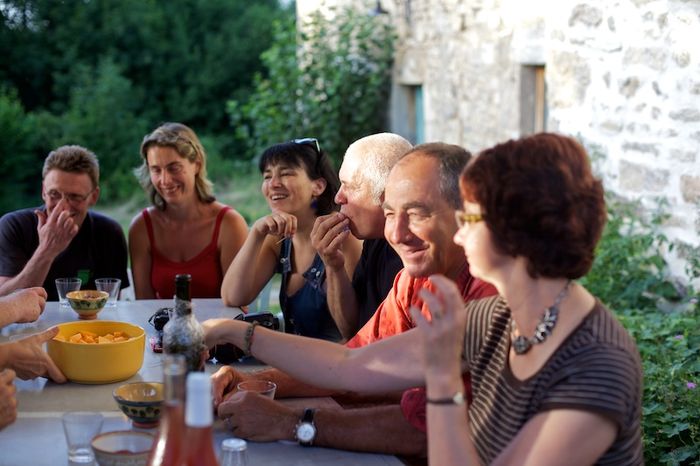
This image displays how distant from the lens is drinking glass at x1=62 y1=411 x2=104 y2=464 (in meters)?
1.88

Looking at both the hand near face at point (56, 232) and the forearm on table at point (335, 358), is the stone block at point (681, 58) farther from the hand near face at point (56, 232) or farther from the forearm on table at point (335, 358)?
the forearm on table at point (335, 358)

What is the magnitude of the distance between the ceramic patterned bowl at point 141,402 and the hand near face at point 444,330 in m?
0.67

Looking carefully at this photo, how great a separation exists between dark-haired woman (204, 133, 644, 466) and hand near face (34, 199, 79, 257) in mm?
2230

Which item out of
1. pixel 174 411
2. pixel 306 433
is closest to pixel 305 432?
pixel 306 433

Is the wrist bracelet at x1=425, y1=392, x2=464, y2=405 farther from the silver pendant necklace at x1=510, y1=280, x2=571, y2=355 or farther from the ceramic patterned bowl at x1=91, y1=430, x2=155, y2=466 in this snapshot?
the ceramic patterned bowl at x1=91, y1=430, x2=155, y2=466

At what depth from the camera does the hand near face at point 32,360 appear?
242cm

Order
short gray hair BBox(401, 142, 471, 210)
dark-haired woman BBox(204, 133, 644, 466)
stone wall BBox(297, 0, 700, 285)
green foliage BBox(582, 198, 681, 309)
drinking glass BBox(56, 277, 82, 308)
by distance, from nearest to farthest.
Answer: dark-haired woman BBox(204, 133, 644, 466) < short gray hair BBox(401, 142, 471, 210) < drinking glass BBox(56, 277, 82, 308) < stone wall BBox(297, 0, 700, 285) < green foliage BBox(582, 198, 681, 309)

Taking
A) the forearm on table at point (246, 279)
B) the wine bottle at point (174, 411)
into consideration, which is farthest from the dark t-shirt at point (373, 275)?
A: the wine bottle at point (174, 411)

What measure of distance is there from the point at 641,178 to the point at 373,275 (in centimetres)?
253

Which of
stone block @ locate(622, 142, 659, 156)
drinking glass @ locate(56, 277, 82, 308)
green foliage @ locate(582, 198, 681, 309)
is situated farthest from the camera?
stone block @ locate(622, 142, 659, 156)

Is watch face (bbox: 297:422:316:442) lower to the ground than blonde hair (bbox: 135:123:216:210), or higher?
lower

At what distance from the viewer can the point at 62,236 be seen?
3.72m

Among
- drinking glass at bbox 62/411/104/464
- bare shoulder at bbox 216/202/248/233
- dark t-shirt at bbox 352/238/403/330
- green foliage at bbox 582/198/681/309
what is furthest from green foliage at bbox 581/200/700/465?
drinking glass at bbox 62/411/104/464

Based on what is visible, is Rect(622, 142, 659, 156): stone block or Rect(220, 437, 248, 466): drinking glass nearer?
Rect(220, 437, 248, 466): drinking glass
